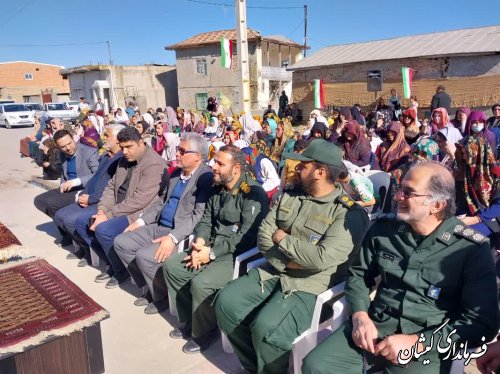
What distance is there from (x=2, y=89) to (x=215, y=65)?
32272mm

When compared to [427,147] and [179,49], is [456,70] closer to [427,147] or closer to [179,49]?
[427,147]

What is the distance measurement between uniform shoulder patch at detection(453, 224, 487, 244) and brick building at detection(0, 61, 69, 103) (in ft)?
156

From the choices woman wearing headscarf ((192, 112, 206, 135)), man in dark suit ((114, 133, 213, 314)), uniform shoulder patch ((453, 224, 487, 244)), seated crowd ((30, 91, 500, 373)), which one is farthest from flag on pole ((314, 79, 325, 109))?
Result: uniform shoulder patch ((453, 224, 487, 244))

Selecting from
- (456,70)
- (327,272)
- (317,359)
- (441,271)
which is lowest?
(317,359)

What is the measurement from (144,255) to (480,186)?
280cm

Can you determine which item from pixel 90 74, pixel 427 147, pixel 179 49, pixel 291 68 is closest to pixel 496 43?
pixel 291 68

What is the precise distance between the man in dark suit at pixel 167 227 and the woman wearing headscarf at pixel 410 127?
11.0 feet

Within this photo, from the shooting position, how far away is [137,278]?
3689 millimetres

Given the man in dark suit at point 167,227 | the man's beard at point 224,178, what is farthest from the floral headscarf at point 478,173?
the man in dark suit at point 167,227

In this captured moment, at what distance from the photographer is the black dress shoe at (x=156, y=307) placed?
349 centimetres

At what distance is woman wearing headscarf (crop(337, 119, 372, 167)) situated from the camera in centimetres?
531

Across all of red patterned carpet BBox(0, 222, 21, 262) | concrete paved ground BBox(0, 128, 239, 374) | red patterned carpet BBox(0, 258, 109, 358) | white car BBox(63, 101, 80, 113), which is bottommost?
concrete paved ground BBox(0, 128, 239, 374)

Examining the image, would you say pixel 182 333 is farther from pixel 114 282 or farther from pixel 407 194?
pixel 407 194

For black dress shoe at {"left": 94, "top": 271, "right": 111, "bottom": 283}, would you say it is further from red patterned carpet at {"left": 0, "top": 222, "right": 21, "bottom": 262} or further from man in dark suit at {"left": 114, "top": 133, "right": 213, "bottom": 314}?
red patterned carpet at {"left": 0, "top": 222, "right": 21, "bottom": 262}
